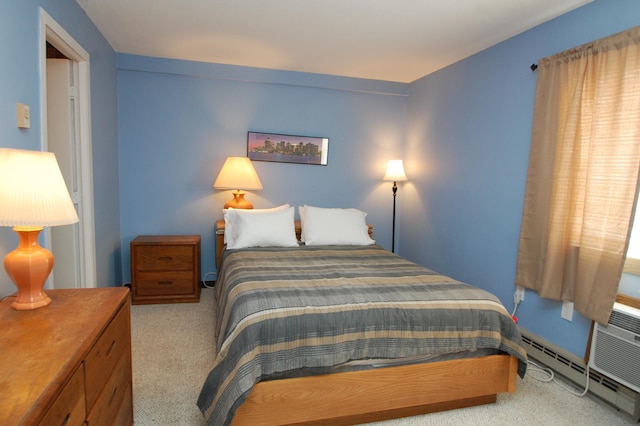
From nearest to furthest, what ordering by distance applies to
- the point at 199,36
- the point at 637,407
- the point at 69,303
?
1. the point at 69,303
2. the point at 637,407
3. the point at 199,36

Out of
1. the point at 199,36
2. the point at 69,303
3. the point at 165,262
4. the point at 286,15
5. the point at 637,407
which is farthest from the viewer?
the point at 165,262

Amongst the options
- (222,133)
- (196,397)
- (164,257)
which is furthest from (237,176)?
(196,397)

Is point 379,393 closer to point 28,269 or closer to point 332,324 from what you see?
point 332,324

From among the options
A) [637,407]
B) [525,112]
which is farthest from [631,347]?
[525,112]

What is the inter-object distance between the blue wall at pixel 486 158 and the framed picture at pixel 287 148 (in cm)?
107

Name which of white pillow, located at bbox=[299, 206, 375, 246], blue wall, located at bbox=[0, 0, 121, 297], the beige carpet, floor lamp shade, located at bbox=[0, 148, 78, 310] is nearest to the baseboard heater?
the beige carpet

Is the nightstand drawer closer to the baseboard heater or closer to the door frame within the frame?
the door frame

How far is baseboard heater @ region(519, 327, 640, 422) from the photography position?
1912mm

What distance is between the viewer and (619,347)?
194 centimetres

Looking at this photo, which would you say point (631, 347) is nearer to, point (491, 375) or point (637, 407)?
point (637, 407)

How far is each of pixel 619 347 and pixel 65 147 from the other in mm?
3632

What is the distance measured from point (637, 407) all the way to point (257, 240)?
102 inches

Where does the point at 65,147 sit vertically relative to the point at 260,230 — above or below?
above

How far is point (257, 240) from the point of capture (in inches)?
120
